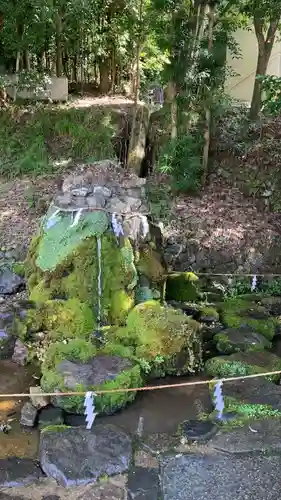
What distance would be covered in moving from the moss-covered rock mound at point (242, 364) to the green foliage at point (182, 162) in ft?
15.2

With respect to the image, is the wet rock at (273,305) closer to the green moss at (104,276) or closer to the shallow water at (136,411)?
the shallow water at (136,411)

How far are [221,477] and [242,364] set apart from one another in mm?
2050

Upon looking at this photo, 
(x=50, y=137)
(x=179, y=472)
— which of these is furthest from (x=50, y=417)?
(x=50, y=137)

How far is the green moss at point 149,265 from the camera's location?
7804mm

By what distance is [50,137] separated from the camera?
1286 centimetres

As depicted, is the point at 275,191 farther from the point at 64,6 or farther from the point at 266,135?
the point at 64,6

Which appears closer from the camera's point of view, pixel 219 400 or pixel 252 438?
pixel 252 438

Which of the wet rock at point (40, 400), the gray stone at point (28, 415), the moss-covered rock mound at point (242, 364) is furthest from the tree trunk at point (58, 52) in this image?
the gray stone at point (28, 415)

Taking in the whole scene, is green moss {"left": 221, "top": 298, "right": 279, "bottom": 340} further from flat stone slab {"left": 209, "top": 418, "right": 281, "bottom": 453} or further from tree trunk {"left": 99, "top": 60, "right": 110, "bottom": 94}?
tree trunk {"left": 99, "top": 60, "right": 110, "bottom": 94}

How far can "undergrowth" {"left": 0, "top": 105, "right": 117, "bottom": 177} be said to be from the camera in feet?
40.1

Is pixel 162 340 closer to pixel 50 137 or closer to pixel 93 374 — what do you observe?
pixel 93 374

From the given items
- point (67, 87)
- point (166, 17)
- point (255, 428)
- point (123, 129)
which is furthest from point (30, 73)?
point (255, 428)

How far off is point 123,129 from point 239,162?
296cm

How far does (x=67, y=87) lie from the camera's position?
14227 mm
